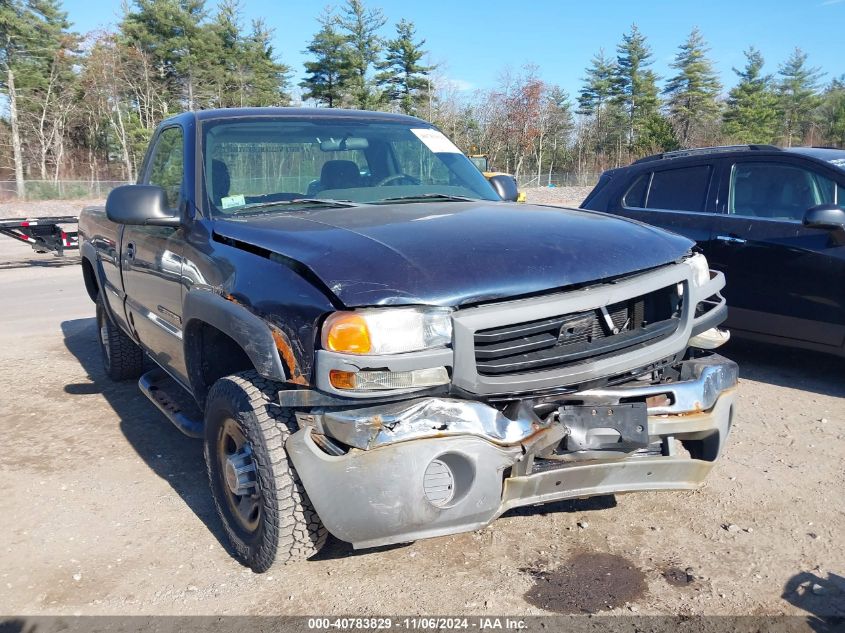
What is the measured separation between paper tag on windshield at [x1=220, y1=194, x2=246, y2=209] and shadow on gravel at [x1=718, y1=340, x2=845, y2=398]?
4.01 metres

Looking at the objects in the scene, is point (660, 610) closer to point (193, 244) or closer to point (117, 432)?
point (193, 244)

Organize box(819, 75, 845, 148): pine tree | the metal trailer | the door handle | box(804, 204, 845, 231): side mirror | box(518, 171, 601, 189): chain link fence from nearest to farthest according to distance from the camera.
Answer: box(804, 204, 845, 231): side mirror → the door handle → the metal trailer → box(518, 171, 601, 189): chain link fence → box(819, 75, 845, 148): pine tree

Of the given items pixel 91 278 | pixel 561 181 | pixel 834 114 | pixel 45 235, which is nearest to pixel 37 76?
pixel 561 181

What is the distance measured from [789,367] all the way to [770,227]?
1.25m

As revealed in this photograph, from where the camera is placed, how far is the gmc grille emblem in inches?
108

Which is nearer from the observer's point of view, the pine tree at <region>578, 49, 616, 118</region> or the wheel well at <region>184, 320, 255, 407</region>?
the wheel well at <region>184, 320, 255, 407</region>

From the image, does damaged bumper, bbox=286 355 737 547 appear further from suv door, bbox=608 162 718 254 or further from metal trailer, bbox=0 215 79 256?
metal trailer, bbox=0 215 79 256

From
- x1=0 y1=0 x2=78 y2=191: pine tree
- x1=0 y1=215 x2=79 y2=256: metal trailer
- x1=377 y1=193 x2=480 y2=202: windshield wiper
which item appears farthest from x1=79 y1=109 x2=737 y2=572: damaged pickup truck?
x1=0 y1=0 x2=78 y2=191: pine tree

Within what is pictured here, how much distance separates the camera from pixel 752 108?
61.1 m

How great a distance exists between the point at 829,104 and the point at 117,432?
2764 inches

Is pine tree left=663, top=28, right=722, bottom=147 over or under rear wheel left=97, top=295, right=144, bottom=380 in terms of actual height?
over

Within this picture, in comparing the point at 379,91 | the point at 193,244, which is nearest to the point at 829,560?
the point at 193,244

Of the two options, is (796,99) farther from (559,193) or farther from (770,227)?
(770,227)

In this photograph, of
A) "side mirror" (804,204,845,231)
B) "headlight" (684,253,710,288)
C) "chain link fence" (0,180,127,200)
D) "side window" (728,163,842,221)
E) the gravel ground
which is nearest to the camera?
"headlight" (684,253,710,288)
